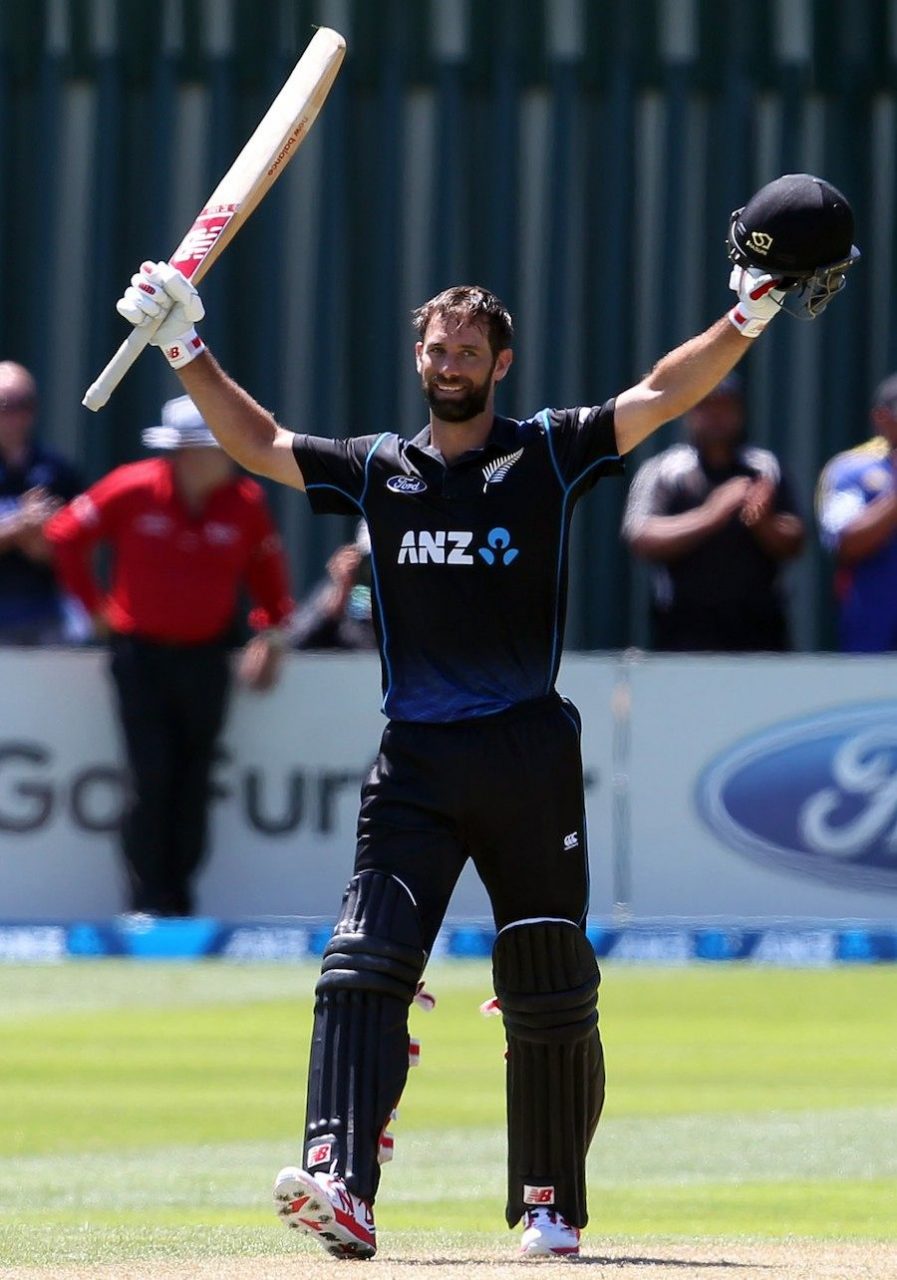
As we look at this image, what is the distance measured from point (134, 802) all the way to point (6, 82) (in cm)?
647

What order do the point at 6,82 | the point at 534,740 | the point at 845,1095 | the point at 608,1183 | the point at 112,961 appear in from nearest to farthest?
the point at 534,740 < the point at 608,1183 < the point at 845,1095 < the point at 112,961 < the point at 6,82

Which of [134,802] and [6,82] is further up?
[6,82]

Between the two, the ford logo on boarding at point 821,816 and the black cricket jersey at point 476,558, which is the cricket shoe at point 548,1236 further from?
the ford logo on boarding at point 821,816

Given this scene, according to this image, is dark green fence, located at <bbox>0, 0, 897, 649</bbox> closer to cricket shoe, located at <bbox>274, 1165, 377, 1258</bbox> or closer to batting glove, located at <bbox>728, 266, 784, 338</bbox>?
batting glove, located at <bbox>728, 266, 784, 338</bbox>

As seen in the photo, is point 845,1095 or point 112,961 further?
point 112,961

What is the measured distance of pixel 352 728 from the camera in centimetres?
1290

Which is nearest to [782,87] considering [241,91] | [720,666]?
[241,91]

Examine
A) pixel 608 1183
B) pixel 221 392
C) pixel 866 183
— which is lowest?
pixel 608 1183

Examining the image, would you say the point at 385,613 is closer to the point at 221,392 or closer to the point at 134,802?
the point at 221,392

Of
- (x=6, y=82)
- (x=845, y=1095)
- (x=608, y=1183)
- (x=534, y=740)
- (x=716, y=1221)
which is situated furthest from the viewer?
(x=6, y=82)

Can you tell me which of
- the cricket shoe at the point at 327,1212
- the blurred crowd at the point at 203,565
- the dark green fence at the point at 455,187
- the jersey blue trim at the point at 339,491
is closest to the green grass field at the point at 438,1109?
the cricket shoe at the point at 327,1212

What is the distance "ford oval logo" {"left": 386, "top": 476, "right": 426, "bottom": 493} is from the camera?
20.4ft

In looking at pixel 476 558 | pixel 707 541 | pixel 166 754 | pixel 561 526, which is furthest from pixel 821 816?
pixel 476 558

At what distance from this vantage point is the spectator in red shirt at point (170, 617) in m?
12.6
